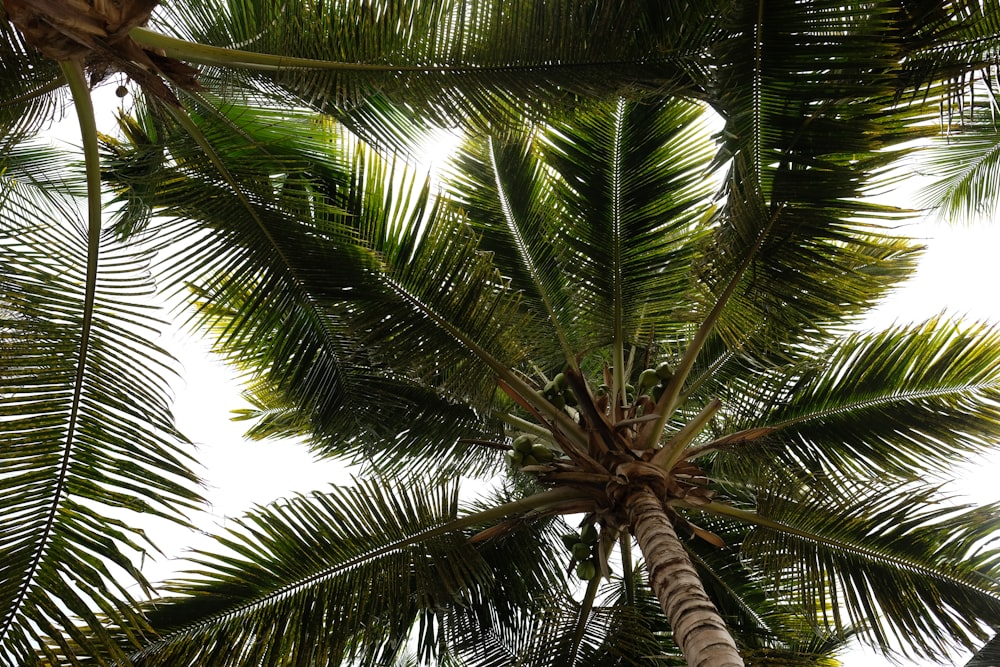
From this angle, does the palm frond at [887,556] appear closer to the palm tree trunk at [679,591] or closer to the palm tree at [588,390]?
the palm tree at [588,390]

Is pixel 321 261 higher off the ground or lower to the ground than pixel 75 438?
higher

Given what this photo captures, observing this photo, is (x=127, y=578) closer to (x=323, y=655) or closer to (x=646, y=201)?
(x=323, y=655)

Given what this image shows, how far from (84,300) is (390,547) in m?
2.05

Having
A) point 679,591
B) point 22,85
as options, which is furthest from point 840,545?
point 22,85

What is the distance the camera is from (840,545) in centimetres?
480

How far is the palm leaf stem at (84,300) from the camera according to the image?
345cm

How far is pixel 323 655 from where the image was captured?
13.7 feet

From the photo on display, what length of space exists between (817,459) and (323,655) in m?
3.33

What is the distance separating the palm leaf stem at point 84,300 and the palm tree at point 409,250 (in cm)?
1

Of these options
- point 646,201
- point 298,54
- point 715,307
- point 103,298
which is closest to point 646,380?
point 715,307

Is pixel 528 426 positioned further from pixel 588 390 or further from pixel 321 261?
pixel 321 261

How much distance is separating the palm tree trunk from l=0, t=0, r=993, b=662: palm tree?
0.05 metres

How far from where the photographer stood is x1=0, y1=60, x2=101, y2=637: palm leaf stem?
345cm

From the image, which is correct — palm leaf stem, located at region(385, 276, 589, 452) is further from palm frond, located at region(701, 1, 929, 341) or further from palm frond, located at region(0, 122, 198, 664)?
palm frond, located at region(0, 122, 198, 664)
